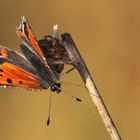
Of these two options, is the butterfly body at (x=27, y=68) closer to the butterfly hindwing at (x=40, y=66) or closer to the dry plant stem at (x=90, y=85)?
the butterfly hindwing at (x=40, y=66)

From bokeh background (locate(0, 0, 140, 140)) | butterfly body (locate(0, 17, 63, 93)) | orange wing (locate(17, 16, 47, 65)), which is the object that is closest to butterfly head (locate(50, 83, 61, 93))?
butterfly body (locate(0, 17, 63, 93))

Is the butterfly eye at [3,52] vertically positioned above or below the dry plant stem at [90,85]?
above

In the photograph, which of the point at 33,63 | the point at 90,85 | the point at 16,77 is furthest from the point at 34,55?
the point at 90,85

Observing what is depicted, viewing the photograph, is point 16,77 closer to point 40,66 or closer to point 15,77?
point 15,77

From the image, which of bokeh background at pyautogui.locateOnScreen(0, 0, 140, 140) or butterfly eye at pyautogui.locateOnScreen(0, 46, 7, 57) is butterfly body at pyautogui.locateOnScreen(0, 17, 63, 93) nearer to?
butterfly eye at pyautogui.locateOnScreen(0, 46, 7, 57)

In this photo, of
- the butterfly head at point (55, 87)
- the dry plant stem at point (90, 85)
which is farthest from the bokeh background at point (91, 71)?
the dry plant stem at point (90, 85)

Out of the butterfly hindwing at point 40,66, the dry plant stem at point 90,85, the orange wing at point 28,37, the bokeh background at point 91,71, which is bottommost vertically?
the dry plant stem at point 90,85

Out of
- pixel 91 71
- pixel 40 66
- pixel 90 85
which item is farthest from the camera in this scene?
pixel 91 71

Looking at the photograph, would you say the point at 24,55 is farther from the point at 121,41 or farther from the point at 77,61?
the point at 121,41
